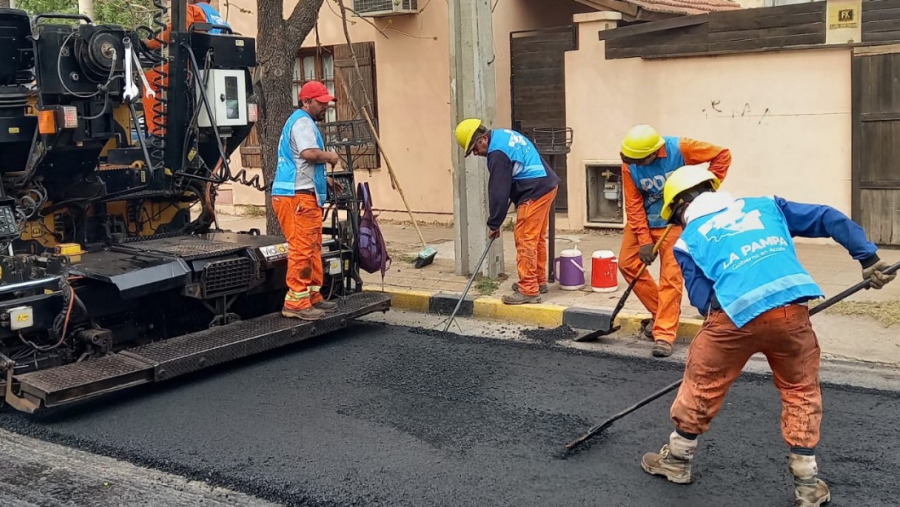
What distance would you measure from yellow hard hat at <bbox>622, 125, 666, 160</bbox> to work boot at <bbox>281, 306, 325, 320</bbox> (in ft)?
8.00

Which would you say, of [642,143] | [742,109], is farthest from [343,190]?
[742,109]

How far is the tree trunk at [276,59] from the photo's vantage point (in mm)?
9125

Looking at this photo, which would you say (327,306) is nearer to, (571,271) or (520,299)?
(520,299)

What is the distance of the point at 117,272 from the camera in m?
5.79

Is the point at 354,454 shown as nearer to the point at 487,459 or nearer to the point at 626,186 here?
the point at 487,459

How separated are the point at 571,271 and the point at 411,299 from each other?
141 centimetres

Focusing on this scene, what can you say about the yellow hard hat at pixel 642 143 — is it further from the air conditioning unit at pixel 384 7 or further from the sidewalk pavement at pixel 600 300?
the air conditioning unit at pixel 384 7

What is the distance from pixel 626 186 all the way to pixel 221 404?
3.07m

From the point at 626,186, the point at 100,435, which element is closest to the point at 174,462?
the point at 100,435

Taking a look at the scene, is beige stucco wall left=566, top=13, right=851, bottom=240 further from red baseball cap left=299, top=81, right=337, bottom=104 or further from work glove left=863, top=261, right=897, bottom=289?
work glove left=863, top=261, right=897, bottom=289

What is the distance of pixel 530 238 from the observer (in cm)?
752

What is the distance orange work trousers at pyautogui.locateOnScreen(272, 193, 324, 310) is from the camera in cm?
656

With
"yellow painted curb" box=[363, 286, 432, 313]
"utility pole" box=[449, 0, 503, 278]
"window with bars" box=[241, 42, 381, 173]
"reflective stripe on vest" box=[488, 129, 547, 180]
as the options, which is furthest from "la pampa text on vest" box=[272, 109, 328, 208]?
"window with bars" box=[241, 42, 381, 173]

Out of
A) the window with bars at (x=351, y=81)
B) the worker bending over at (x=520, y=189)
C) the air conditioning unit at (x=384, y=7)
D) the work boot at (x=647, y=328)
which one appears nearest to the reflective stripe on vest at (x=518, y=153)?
the worker bending over at (x=520, y=189)
